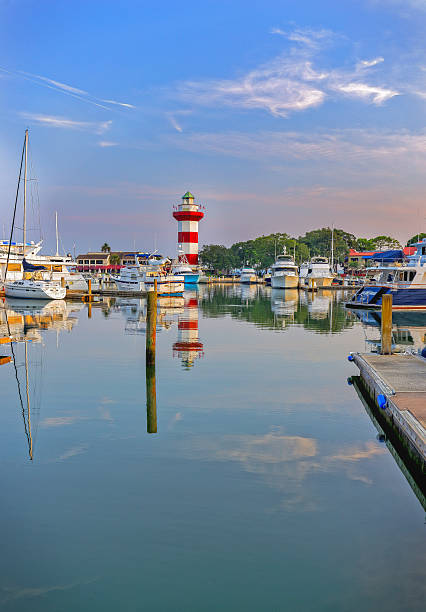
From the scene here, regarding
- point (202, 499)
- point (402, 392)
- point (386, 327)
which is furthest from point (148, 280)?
point (202, 499)

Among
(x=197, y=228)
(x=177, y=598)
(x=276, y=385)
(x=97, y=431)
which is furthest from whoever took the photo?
(x=197, y=228)

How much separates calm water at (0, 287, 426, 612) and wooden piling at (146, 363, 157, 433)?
15 cm

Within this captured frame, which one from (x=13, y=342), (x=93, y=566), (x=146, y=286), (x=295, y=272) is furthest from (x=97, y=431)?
(x=295, y=272)

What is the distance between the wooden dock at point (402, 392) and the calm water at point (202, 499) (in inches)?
23.3

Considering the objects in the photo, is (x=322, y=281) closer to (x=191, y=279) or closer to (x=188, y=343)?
(x=191, y=279)

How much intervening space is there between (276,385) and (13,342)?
1520 cm

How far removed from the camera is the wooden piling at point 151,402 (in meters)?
13.5

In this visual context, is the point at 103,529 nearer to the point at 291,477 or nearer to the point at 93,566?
the point at 93,566

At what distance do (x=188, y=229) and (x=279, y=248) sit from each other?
156ft

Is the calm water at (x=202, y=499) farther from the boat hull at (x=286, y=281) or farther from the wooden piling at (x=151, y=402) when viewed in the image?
the boat hull at (x=286, y=281)

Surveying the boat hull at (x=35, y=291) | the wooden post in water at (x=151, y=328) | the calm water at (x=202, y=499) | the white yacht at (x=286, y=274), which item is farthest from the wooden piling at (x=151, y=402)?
the white yacht at (x=286, y=274)

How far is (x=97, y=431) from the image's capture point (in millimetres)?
13047

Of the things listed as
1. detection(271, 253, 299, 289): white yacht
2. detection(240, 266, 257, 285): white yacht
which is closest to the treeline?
detection(240, 266, 257, 285): white yacht

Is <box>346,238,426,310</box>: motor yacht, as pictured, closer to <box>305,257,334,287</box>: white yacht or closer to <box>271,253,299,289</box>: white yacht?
<box>305,257,334,287</box>: white yacht
